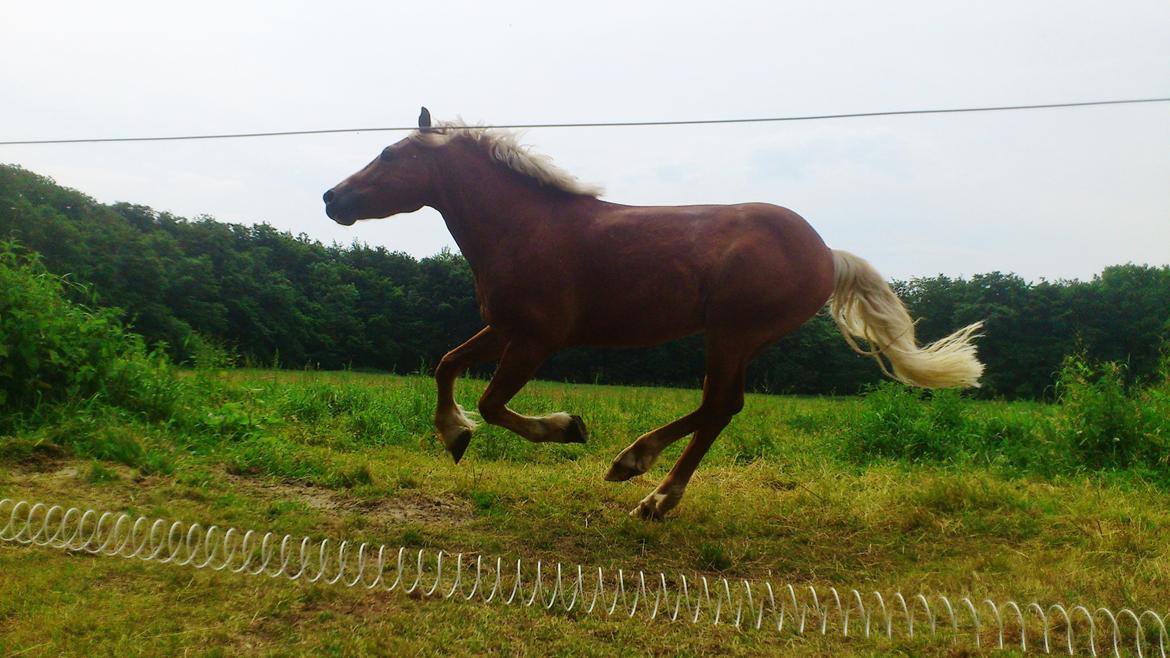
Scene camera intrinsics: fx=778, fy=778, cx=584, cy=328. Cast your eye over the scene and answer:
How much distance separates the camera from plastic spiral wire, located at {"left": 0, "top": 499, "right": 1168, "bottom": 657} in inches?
123

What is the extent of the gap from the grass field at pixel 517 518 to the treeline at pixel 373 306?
2.25 metres

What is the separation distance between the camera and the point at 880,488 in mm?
5602

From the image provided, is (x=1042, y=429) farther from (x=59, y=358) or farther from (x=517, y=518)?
(x=59, y=358)

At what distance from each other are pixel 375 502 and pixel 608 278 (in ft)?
6.49

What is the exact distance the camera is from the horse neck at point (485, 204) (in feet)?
14.7

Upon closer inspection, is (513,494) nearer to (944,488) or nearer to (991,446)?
(944,488)

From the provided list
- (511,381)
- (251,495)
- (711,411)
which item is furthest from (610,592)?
(251,495)

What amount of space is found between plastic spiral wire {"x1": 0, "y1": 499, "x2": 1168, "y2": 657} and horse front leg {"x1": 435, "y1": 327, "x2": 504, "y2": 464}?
2.56 ft

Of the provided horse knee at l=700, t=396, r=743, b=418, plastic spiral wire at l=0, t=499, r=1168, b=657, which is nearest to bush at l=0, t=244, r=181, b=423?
plastic spiral wire at l=0, t=499, r=1168, b=657

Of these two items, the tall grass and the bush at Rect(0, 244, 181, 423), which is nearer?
the bush at Rect(0, 244, 181, 423)

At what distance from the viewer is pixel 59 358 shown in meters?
5.66

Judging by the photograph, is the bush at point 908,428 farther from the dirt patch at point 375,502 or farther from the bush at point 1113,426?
the dirt patch at point 375,502

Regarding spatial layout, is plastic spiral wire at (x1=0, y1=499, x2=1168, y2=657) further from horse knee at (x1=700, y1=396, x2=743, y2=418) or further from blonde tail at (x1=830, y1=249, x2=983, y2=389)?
blonde tail at (x1=830, y1=249, x2=983, y2=389)

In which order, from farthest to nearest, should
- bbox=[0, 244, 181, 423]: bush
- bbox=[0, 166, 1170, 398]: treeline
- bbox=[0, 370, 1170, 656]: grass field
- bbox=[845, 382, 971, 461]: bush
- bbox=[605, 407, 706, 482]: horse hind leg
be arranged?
bbox=[0, 166, 1170, 398]: treeline → bbox=[845, 382, 971, 461]: bush → bbox=[0, 244, 181, 423]: bush → bbox=[605, 407, 706, 482]: horse hind leg → bbox=[0, 370, 1170, 656]: grass field
